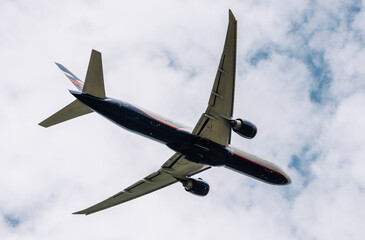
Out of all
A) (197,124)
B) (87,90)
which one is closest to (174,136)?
(197,124)

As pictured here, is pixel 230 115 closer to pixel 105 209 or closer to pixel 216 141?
pixel 216 141

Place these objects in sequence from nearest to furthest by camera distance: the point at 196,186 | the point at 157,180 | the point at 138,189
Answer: the point at 196,186 < the point at 157,180 < the point at 138,189

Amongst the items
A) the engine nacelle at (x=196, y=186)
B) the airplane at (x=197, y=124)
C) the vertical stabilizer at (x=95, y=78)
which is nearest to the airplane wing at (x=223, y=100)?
the airplane at (x=197, y=124)

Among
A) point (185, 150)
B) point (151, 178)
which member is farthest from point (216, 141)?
point (151, 178)

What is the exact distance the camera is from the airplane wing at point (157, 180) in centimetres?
4175

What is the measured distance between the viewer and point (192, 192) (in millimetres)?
43188

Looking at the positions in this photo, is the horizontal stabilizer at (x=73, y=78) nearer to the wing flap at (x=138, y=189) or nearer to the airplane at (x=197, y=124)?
the airplane at (x=197, y=124)

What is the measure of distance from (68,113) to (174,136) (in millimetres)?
7756

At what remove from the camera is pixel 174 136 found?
36719 millimetres

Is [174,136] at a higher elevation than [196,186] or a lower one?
lower

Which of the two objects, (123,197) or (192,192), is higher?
(192,192)

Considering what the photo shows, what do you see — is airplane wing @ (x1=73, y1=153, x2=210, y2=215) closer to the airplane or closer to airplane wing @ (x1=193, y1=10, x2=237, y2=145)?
the airplane

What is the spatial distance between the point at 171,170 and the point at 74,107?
424 inches

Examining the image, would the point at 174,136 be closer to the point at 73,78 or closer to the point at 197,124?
the point at 197,124
